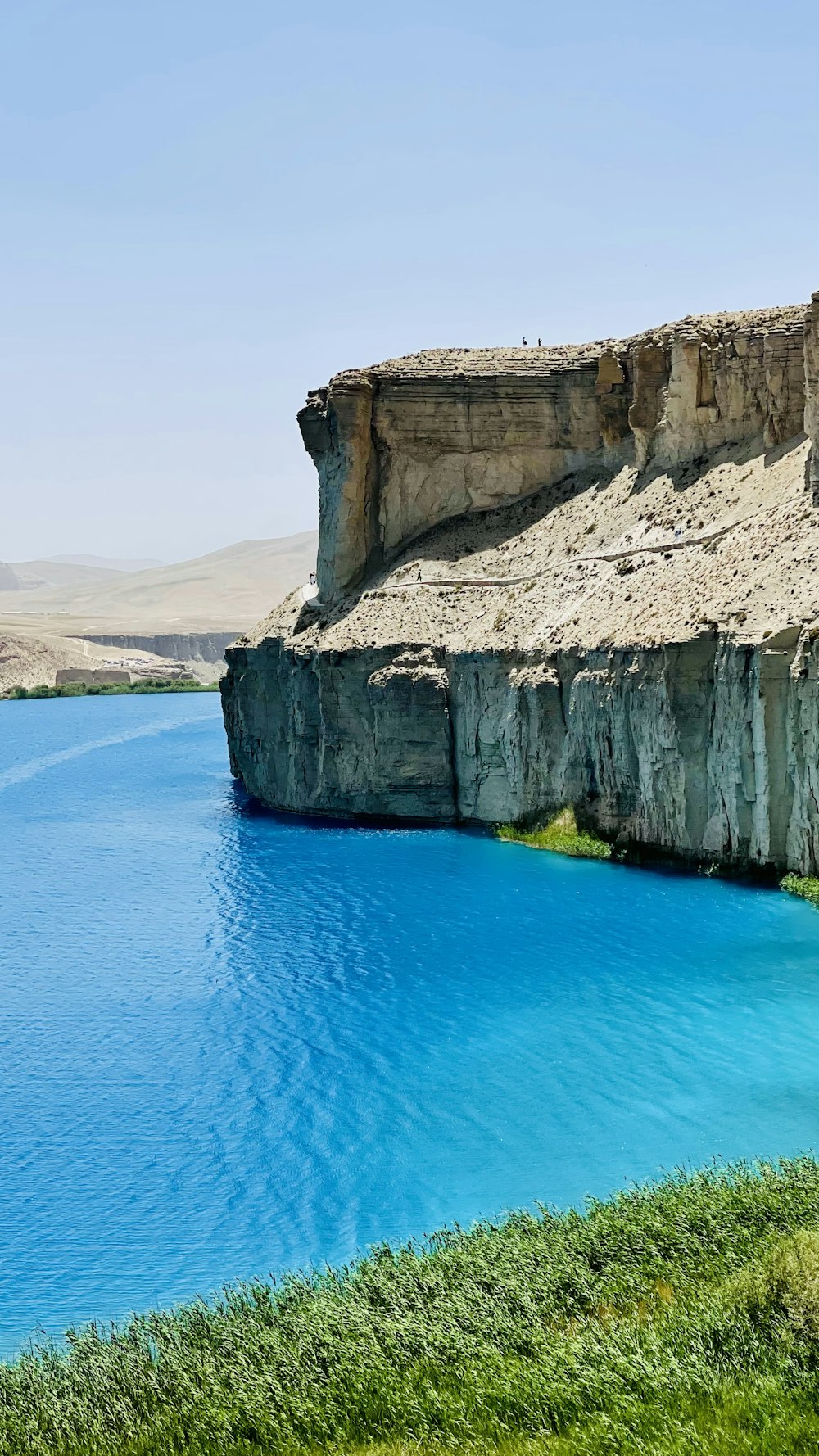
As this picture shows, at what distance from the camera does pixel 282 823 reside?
1925 inches

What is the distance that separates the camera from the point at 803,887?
3077cm

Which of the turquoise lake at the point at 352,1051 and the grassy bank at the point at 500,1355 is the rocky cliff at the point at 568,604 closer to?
the turquoise lake at the point at 352,1051

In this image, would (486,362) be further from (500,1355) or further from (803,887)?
(500,1355)

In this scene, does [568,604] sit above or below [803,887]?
above

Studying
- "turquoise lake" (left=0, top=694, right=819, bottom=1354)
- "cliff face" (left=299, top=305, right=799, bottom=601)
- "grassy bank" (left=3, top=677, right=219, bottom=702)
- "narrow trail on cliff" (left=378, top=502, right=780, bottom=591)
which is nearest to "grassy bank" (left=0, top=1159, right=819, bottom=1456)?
"turquoise lake" (left=0, top=694, right=819, bottom=1354)

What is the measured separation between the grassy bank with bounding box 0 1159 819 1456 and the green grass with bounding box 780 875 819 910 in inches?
590

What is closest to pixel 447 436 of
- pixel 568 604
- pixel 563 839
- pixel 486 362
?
pixel 486 362

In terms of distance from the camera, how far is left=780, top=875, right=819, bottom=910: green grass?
99.5 ft

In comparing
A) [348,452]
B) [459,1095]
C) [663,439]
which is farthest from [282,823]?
[459,1095]

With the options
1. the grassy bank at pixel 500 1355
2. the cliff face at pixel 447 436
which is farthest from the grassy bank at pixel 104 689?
the grassy bank at pixel 500 1355

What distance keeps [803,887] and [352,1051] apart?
39.6 feet

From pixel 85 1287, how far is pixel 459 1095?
7.13m

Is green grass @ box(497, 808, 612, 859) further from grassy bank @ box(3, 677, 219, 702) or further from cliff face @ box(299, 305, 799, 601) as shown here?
grassy bank @ box(3, 677, 219, 702)

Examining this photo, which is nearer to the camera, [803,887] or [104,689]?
[803,887]
